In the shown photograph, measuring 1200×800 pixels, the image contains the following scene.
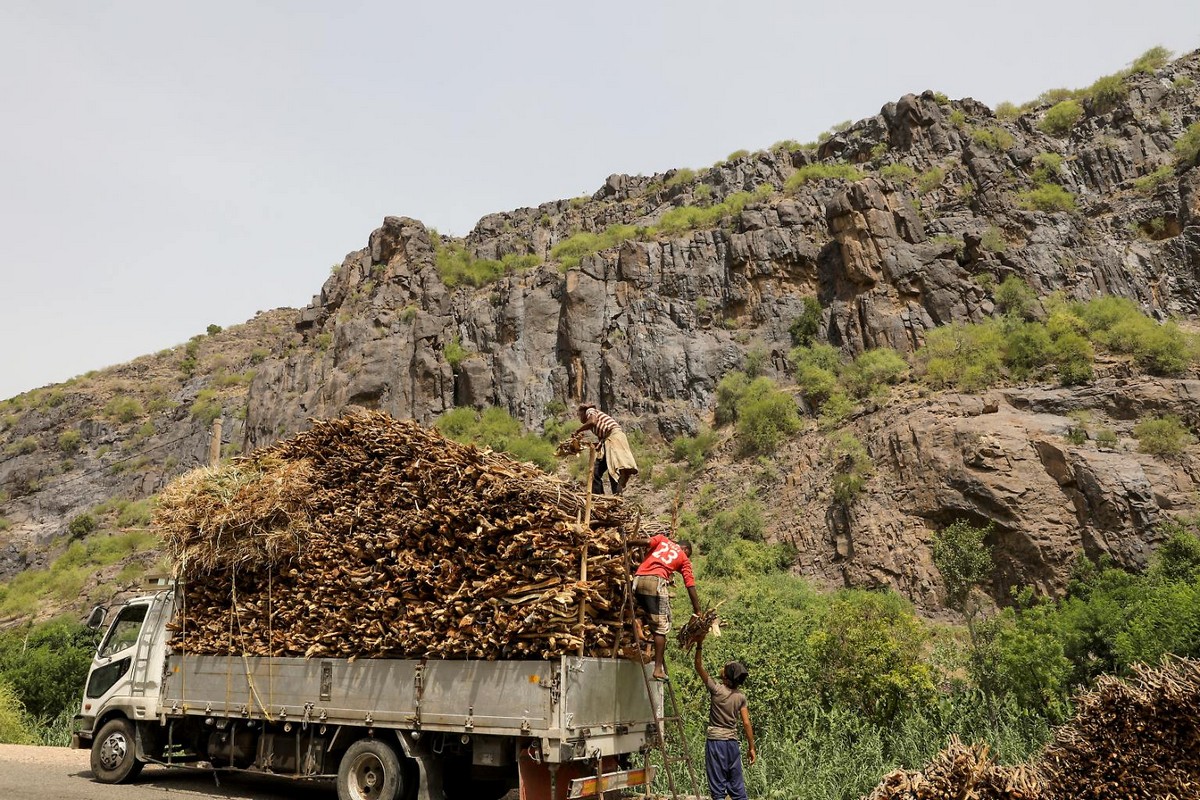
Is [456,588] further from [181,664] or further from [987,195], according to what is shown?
[987,195]

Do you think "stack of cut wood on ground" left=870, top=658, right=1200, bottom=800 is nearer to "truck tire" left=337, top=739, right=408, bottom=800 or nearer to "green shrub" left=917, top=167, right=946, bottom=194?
"truck tire" left=337, top=739, right=408, bottom=800

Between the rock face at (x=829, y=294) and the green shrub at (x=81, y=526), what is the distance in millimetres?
4255


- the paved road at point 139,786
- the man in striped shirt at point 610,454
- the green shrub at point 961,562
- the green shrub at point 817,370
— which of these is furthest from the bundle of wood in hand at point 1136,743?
the green shrub at point 817,370

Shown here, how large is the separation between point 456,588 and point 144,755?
574 centimetres

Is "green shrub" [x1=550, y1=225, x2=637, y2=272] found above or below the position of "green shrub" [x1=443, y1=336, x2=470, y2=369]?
above

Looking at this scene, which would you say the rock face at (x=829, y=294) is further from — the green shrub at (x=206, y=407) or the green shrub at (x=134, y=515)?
the green shrub at (x=134, y=515)

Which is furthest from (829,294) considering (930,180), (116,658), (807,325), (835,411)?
(116,658)

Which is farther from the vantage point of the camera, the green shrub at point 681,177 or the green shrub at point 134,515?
the green shrub at point 681,177

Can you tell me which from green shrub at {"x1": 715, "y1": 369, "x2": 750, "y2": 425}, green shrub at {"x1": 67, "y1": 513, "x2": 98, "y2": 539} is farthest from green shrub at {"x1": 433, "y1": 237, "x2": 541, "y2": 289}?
green shrub at {"x1": 67, "y1": 513, "x2": 98, "y2": 539}

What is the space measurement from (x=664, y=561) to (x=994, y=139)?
166 feet

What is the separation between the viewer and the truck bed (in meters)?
6.54

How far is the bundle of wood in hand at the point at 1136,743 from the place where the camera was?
4.39 meters

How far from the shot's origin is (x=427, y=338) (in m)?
44.9

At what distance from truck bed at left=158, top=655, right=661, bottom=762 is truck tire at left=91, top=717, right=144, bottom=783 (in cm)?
202
